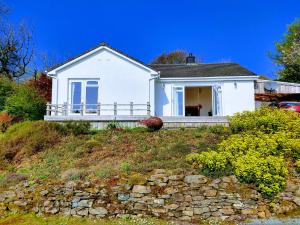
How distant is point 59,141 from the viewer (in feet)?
59.8

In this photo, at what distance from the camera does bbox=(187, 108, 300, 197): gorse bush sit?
488 inches

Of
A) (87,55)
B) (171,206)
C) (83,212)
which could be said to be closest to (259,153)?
(171,206)

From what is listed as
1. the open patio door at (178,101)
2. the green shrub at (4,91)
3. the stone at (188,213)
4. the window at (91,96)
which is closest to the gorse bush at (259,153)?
the stone at (188,213)

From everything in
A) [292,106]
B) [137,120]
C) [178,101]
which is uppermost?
[178,101]

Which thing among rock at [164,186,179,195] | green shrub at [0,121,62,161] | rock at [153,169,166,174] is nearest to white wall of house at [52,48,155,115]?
green shrub at [0,121,62,161]

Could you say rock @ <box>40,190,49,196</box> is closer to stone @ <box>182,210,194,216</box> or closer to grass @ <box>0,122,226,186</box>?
grass @ <box>0,122,226,186</box>

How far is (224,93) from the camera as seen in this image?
79.7 ft

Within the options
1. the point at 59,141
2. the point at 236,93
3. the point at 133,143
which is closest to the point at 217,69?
the point at 236,93

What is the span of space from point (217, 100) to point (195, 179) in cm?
1259

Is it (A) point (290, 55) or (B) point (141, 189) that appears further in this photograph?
(A) point (290, 55)

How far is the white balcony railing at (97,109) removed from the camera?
2272 cm

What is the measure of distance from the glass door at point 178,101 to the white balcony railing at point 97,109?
2.38 metres

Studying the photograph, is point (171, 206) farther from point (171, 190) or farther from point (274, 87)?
point (274, 87)

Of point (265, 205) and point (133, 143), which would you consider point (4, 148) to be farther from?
point (265, 205)
